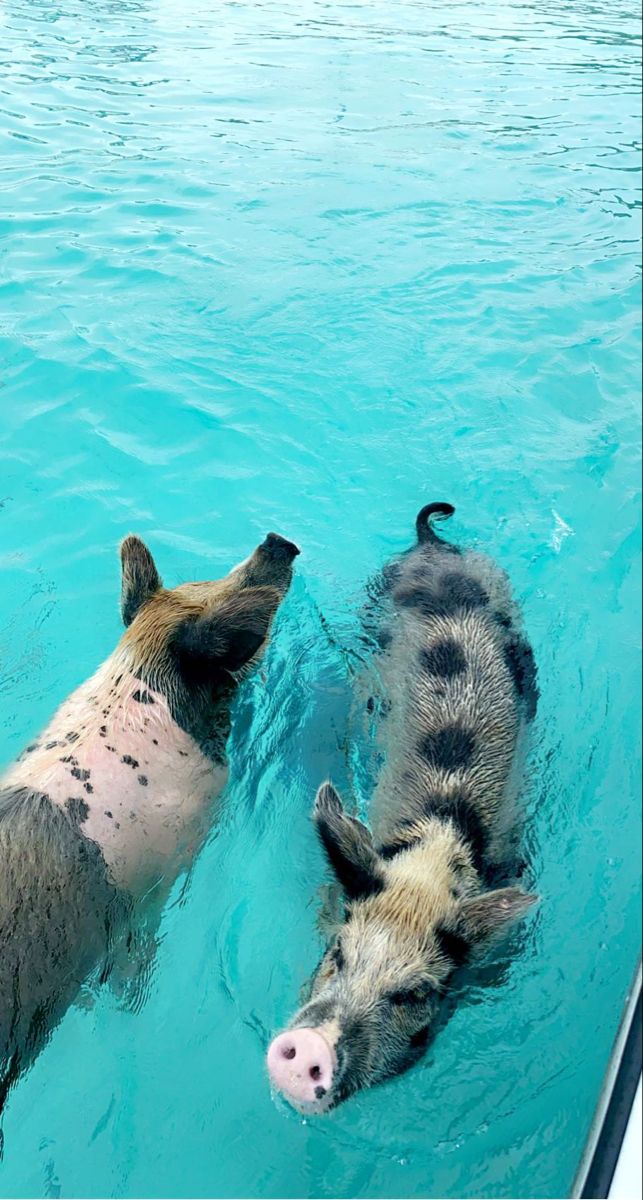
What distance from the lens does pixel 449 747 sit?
187 inches

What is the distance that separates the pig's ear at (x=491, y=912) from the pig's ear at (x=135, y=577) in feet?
7.09

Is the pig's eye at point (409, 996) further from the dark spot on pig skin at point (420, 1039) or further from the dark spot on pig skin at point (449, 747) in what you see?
the dark spot on pig skin at point (449, 747)

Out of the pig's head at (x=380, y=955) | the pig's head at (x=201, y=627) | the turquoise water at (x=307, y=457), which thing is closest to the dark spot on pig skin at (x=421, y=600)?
the turquoise water at (x=307, y=457)

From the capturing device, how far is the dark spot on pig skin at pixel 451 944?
3.71 metres

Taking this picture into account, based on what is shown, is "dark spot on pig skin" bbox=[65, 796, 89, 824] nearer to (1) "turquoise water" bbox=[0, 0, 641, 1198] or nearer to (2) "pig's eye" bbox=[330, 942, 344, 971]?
(1) "turquoise water" bbox=[0, 0, 641, 1198]

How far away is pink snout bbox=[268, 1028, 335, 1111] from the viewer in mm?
3119

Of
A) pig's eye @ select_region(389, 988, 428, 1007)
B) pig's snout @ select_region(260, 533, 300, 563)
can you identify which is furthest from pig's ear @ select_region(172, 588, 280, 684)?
pig's eye @ select_region(389, 988, 428, 1007)

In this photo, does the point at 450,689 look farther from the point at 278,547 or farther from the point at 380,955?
the point at 380,955

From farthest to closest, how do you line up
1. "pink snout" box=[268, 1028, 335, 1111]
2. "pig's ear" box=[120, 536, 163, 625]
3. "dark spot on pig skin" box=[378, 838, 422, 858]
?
"pig's ear" box=[120, 536, 163, 625] < "dark spot on pig skin" box=[378, 838, 422, 858] < "pink snout" box=[268, 1028, 335, 1111]

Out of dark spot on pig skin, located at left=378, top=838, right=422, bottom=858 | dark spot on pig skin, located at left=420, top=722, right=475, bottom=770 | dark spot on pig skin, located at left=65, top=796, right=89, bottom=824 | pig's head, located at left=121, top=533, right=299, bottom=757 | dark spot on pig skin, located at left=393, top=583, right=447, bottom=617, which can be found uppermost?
pig's head, located at left=121, top=533, right=299, bottom=757

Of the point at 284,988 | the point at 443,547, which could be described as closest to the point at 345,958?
the point at 284,988

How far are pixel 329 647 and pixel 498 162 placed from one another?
8.35 meters

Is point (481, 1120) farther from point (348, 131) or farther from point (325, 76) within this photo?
point (325, 76)

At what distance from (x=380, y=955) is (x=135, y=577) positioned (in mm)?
2155
